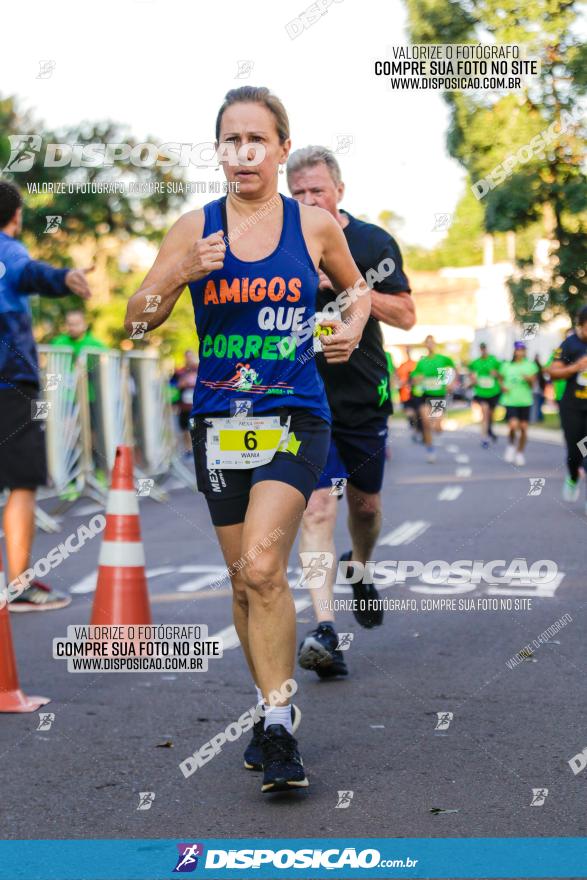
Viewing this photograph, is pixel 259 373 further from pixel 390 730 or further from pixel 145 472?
pixel 145 472

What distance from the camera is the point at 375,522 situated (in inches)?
259

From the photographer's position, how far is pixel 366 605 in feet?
21.5

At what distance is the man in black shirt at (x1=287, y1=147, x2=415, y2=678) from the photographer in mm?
6043

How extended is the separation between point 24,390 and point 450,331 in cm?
5375

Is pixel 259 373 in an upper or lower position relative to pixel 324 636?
upper

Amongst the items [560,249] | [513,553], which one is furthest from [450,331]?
[513,553]

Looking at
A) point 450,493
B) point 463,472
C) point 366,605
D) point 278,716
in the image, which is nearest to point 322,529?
point 366,605

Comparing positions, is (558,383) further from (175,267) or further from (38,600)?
(175,267)

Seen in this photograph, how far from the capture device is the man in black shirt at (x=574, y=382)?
11914 mm

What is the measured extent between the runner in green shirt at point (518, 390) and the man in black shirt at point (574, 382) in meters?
7.86

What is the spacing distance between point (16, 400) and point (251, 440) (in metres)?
3.06

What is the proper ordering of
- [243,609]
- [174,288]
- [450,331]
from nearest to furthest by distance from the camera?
[174,288], [243,609], [450,331]

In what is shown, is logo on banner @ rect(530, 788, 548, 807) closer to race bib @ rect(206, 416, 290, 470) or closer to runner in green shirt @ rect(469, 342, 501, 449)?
race bib @ rect(206, 416, 290, 470)

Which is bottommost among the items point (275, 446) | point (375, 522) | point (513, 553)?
point (513, 553)
